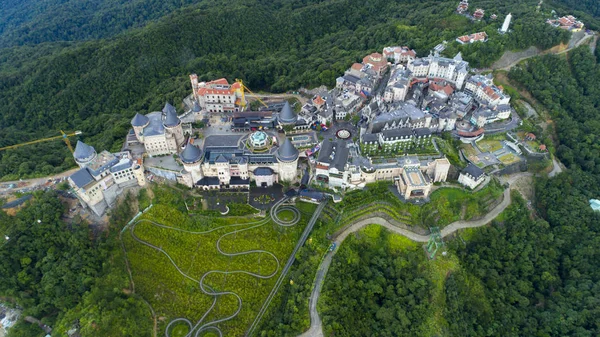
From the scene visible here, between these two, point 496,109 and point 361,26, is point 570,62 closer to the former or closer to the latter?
point 496,109

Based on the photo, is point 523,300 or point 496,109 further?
point 496,109

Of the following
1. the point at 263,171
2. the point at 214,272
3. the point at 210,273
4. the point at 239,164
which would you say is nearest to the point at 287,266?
the point at 214,272

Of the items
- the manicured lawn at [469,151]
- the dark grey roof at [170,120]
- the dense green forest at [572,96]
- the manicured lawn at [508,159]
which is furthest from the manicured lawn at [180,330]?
the dense green forest at [572,96]

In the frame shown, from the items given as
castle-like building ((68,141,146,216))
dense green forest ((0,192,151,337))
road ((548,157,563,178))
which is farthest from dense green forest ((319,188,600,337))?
castle-like building ((68,141,146,216))

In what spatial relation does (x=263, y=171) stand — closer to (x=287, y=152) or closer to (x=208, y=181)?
(x=287, y=152)

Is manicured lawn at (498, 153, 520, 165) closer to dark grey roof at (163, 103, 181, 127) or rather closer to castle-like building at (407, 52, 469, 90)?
→ castle-like building at (407, 52, 469, 90)

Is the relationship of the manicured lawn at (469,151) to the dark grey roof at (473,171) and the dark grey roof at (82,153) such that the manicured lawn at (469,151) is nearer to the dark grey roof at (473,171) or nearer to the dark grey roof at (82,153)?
the dark grey roof at (473,171)

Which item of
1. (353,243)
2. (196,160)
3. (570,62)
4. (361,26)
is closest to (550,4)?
(570,62)
